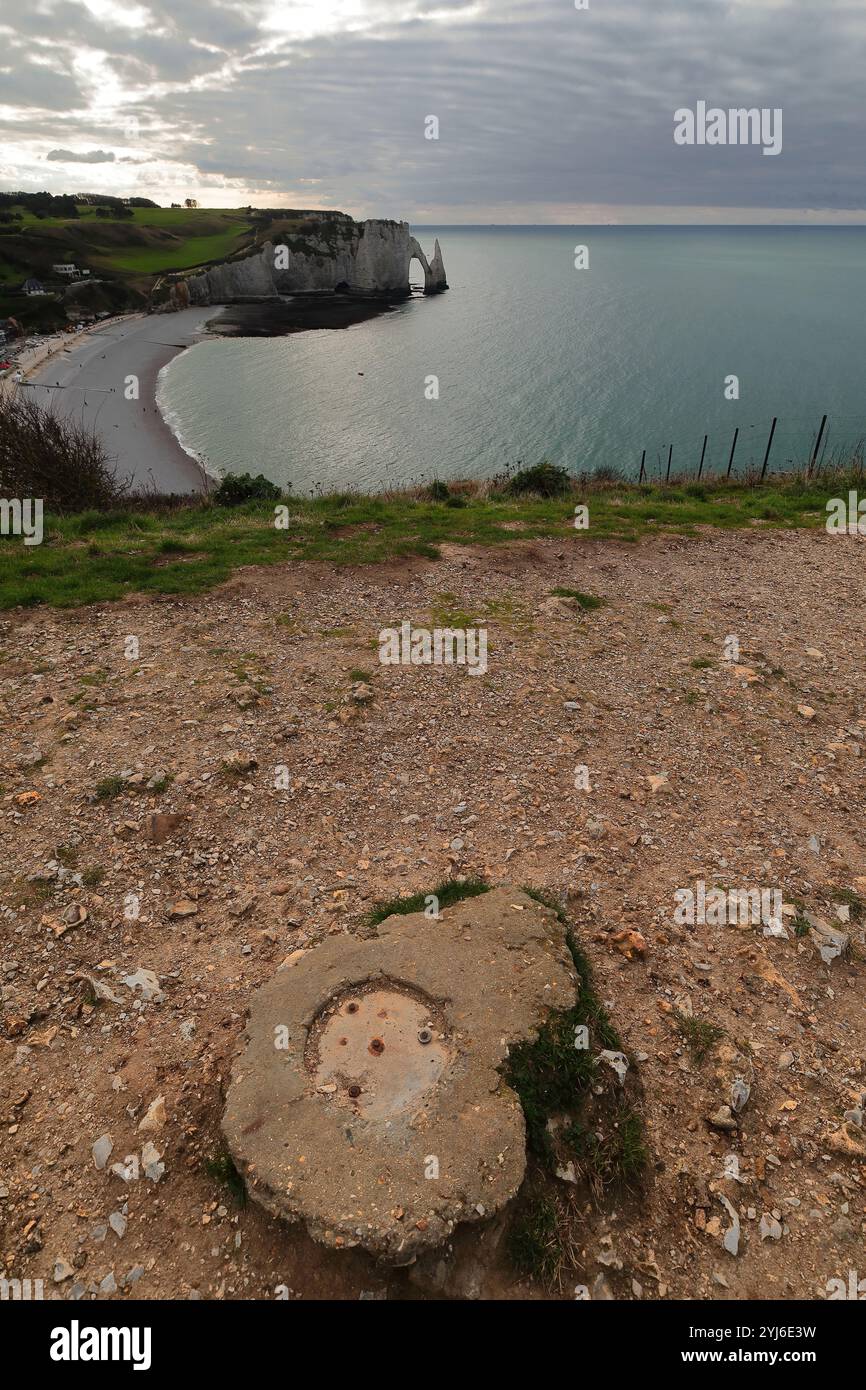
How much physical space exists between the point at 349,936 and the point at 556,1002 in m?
2.25

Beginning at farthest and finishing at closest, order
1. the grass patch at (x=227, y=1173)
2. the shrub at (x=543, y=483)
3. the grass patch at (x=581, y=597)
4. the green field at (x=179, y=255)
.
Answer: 1. the green field at (x=179, y=255)
2. the shrub at (x=543, y=483)
3. the grass patch at (x=581, y=597)
4. the grass patch at (x=227, y=1173)

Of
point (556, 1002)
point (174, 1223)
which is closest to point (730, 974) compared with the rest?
point (556, 1002)

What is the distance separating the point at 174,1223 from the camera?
524 centimetres

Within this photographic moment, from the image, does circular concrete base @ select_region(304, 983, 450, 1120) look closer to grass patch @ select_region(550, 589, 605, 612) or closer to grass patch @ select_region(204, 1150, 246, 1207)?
grass patch @ select_region(204, 1150, 246, 1207)

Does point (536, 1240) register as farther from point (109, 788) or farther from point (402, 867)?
point (109, 788)

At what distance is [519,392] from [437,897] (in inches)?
2695

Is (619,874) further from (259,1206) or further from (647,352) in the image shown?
(647,352)

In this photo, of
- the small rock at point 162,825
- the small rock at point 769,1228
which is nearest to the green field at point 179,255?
the small rock at point 162,825

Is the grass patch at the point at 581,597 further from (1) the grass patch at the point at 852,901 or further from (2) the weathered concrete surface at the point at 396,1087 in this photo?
(2) the weathered concrete surface at the point at 396,1087

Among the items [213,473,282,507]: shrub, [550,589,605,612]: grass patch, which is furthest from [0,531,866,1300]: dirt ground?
[213,473,282,507]: shrub

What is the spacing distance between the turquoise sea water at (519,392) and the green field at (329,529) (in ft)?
54.8

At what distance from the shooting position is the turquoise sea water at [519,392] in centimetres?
4959

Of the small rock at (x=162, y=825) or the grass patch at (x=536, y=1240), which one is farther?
the small rock at (x=162, y=825)

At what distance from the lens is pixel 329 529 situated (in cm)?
1969
